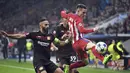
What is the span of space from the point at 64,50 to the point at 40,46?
2.20 m

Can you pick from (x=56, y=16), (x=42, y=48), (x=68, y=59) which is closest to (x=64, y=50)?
(x=68, y=59)

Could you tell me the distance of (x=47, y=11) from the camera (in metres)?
42.4

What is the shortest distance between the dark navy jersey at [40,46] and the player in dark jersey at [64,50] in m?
1.63

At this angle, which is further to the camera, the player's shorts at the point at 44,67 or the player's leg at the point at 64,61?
the player's leg at the point at 64,61

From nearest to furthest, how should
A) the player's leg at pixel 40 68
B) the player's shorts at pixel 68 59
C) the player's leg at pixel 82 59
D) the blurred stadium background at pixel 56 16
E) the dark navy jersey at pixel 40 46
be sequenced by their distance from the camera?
1. the player's leg at pixel 40 68
2. the dark navy jersey at pixel 40 46
3. the player's leg at pixel 82 59
4. the player's shorts at pixel 68 59
5. the blurred stadium background at pixel 56 16

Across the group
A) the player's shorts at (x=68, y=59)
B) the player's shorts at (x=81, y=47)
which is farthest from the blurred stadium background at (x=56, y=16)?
the player's shorts at (x=81, y=47)

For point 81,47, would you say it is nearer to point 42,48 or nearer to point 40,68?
point 42,48

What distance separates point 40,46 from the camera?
30.8 ft

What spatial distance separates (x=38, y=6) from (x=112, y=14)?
12.1 metres

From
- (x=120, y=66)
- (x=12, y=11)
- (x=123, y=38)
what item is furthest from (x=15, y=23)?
(x=120, y=66)

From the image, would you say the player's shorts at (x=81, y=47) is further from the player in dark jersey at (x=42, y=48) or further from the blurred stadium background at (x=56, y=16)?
the blurred stadium background at (x=56, y=16)

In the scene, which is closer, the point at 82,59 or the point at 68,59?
the point at 82,59

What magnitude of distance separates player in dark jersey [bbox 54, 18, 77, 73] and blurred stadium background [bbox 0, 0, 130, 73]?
13.4 metres

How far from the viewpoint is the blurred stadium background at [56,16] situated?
2903 cm
